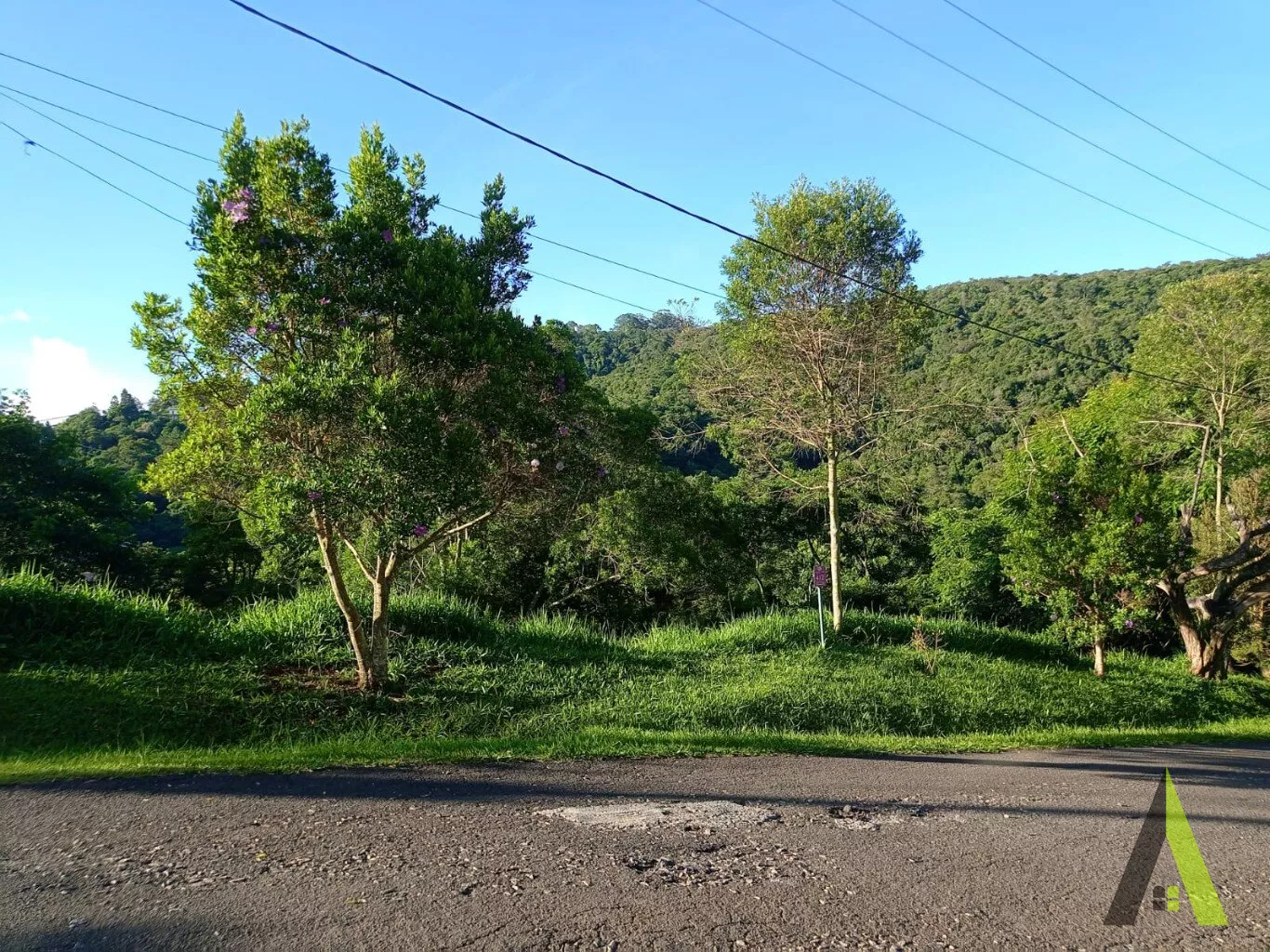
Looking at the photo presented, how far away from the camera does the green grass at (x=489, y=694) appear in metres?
7.75

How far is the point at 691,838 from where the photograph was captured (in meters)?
4.56

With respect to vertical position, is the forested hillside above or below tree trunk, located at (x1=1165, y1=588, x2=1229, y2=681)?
above

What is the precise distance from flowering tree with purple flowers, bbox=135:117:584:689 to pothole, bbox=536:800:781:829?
426cm

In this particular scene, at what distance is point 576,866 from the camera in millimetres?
3986

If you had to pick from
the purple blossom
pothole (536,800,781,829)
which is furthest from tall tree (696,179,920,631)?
pothole (536,800,781,829)

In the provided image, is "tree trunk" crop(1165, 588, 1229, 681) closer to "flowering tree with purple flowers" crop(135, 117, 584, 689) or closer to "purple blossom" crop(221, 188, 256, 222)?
"flowering tree with purple flowers" crop(135, 117, 584, 689)

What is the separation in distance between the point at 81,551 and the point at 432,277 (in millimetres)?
19962

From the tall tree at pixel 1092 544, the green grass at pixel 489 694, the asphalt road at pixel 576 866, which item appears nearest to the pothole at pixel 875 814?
the asphalt road at pixel 576 866

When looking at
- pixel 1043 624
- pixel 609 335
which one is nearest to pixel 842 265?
pixel 1043 624

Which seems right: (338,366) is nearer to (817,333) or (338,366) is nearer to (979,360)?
(817,333)

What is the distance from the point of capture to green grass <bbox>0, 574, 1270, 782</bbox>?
7.75 meters

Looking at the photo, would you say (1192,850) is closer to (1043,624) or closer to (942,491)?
(1043,624)

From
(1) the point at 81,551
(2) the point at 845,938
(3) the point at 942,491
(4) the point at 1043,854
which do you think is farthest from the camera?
(3) the point at 942,491

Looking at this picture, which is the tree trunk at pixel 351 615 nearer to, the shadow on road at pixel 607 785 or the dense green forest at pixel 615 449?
the dense green forest at pixel 615 449
